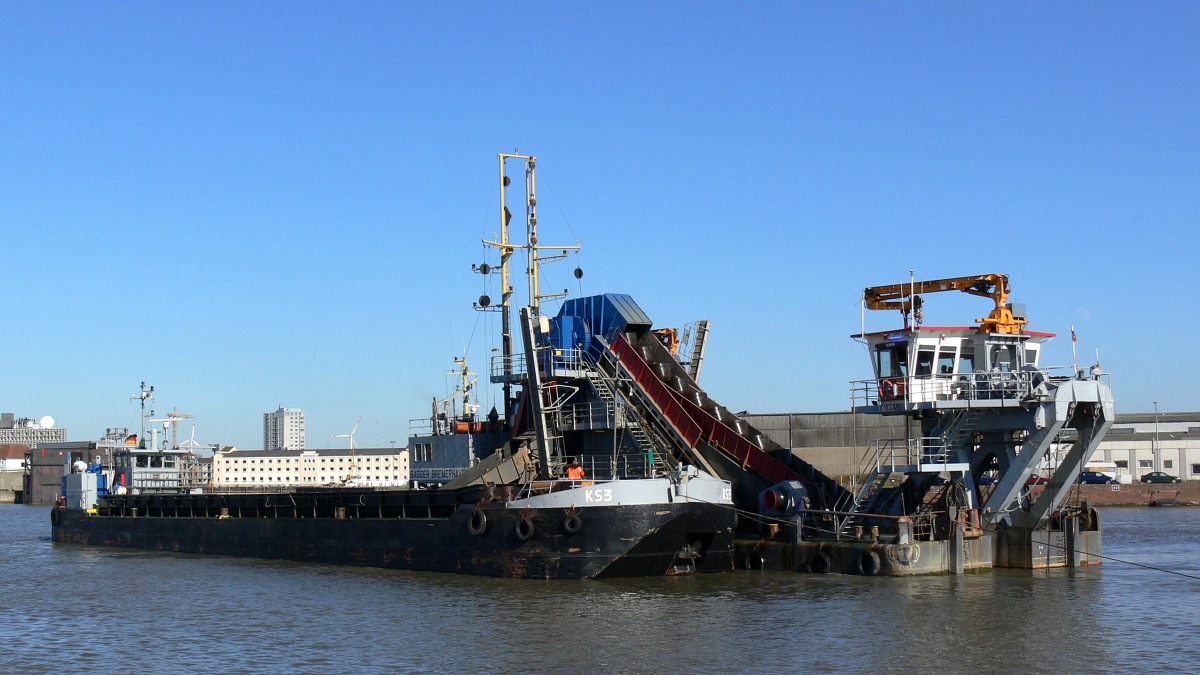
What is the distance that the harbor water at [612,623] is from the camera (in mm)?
22766

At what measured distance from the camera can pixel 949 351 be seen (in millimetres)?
34594

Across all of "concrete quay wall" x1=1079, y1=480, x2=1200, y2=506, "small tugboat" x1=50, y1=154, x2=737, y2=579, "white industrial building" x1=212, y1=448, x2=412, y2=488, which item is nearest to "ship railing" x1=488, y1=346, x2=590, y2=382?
"small tugboat" x1=50, y1=154, x2=737, y2=579

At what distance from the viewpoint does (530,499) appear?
32.6 m

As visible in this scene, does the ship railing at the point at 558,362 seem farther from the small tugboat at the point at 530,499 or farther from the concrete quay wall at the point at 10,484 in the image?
the concrete quay wall at the point at 10,484

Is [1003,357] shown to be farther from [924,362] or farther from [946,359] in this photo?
[924,362]

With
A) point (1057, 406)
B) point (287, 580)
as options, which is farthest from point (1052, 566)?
point (287, 580)

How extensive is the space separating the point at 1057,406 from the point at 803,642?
12.1m

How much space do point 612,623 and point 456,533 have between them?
31.2ft

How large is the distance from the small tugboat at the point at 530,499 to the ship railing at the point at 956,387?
17.5 ft

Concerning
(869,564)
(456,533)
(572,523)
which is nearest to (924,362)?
(869,564)

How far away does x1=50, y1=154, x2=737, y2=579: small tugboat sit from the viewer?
31938 mm

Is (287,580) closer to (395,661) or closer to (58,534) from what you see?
(395,661)

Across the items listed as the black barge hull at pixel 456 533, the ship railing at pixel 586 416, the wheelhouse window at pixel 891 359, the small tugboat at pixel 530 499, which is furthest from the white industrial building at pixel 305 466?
the wheelhouse window at pixel 891 359

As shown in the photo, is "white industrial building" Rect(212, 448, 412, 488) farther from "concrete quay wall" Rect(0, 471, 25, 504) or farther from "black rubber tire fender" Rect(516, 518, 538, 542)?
"black rubber tire fender" Rect(516, 518, 538, 542)
